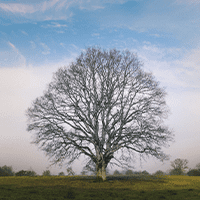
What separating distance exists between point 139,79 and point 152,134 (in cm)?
A: 528

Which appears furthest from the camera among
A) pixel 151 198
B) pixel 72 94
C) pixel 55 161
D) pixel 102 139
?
pixel 72 94

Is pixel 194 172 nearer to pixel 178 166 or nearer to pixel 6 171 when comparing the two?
pixel 178 166

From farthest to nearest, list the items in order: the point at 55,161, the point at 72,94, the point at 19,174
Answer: the point at 19,174 < the point at 72,94 < the point at 55,161

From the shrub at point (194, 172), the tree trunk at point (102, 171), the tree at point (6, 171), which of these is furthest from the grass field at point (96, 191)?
the shrub at point (194, 172)

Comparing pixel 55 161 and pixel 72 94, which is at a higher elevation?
pixel 72 94

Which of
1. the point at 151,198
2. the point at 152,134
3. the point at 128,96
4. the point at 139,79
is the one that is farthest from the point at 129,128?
the point at 151,198

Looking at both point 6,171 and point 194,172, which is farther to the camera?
point 6,171

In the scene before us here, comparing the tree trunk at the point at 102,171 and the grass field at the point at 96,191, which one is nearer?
the grass field at the point at 96,191

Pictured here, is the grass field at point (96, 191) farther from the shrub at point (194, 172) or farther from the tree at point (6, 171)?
the shrub at point (194, 172)

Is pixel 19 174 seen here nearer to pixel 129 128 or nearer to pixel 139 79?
pixel 129 128

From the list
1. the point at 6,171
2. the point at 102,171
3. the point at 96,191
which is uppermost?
the point at 102,171

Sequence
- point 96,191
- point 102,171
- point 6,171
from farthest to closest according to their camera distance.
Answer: point 6,171, point 102,171, point 96,191

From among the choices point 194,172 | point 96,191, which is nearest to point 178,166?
point 194,172

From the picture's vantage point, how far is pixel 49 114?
57.1 ft
